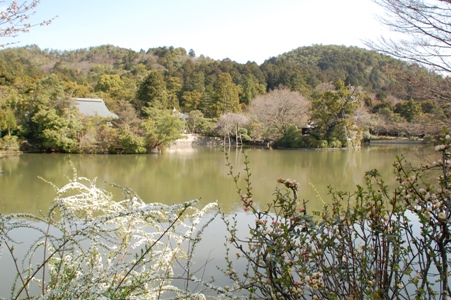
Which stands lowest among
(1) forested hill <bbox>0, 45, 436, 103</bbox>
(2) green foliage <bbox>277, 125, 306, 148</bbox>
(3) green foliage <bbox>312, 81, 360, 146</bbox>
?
(2) green foliage <bbox>277, 125, 306, 148</bbox>

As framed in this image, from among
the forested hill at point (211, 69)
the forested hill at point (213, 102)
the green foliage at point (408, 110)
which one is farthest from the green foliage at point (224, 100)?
the green foliage at point (408, 110)

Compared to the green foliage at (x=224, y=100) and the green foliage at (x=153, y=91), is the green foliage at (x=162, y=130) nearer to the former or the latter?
the green foliage at (x=153, y=91)

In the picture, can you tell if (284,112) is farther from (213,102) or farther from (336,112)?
(213,102)

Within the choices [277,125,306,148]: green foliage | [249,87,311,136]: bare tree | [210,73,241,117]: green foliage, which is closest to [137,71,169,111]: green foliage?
[210,73,241,117]: green foliage

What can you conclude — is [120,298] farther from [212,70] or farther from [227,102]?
[212,70]

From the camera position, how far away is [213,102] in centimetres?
2505

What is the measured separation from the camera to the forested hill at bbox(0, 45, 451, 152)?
46.3 feet

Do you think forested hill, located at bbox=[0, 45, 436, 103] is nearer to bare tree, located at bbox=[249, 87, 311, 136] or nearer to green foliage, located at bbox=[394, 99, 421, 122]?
green foliage, located at bbox=[394, 99, 421, 122]

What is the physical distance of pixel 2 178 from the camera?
27.6ft

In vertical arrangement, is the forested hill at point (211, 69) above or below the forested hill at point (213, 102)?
above

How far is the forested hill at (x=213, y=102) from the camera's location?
14123mm

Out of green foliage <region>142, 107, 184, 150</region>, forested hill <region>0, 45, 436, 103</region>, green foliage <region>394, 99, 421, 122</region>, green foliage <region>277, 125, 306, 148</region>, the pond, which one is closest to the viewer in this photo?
the pond

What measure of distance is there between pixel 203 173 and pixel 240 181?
1808mm

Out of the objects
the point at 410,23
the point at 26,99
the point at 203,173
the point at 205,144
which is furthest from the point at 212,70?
the point at 410,23
